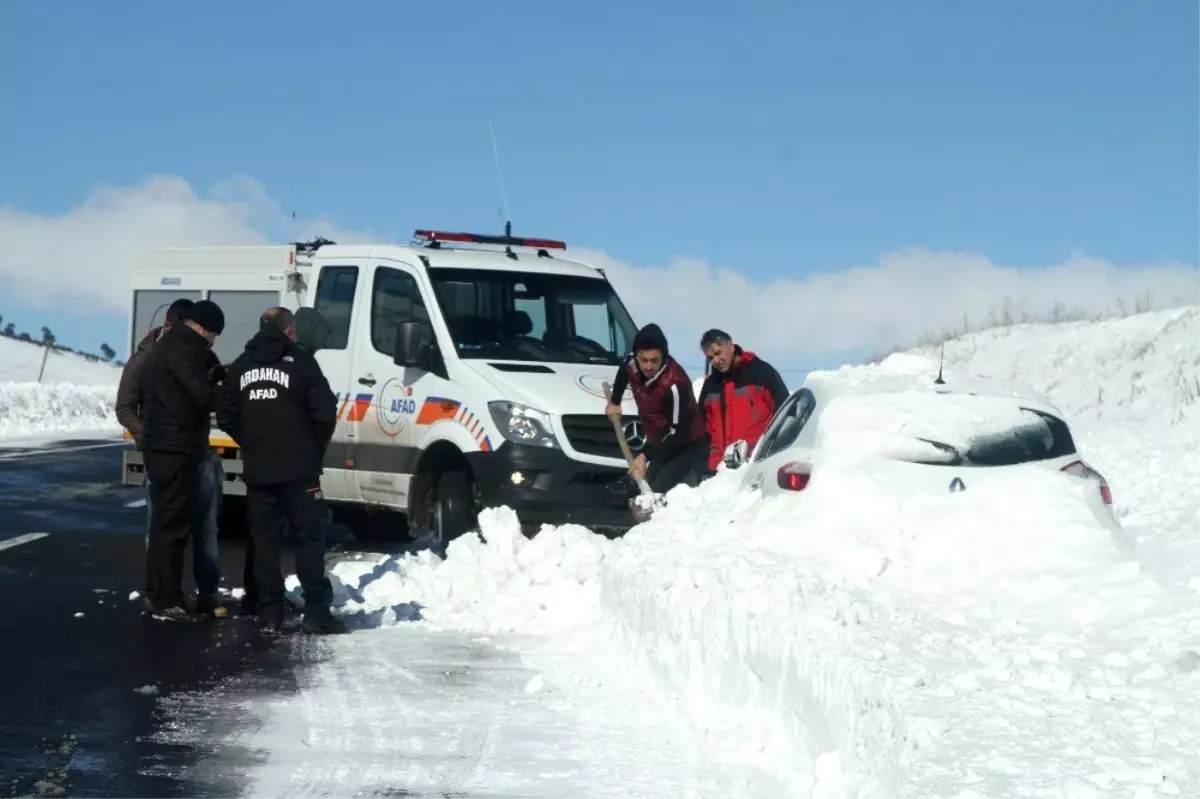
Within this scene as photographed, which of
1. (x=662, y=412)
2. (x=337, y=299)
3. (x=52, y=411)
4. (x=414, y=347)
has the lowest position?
(x=52, y=411)

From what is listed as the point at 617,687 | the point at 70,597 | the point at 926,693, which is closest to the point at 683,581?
the point at 617,687

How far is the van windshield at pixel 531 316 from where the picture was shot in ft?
40.6

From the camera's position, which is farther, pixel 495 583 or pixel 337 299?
pixel 337 299

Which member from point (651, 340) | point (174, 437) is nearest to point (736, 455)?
point (651, 340)

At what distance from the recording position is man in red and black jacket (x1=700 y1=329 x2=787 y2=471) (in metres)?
11.0

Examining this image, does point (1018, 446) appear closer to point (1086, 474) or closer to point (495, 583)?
point (1086, 474)

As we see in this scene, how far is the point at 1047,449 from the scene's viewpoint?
309 inches

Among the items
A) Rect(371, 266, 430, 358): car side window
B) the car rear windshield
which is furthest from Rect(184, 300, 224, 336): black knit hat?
the car rear windshield

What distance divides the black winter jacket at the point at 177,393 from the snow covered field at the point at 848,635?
1577 mm

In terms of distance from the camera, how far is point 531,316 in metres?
12.8

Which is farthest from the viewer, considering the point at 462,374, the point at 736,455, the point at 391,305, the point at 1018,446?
the point at 391,305

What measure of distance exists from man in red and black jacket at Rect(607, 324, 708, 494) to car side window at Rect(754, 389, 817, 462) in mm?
2141

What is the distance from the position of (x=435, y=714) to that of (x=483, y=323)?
5.79 m

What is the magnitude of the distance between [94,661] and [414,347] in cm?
455
